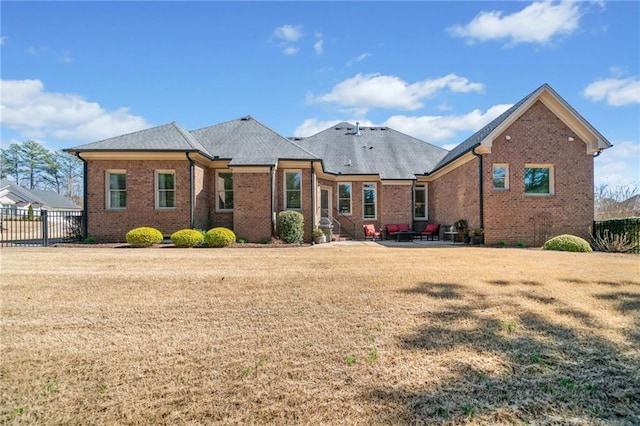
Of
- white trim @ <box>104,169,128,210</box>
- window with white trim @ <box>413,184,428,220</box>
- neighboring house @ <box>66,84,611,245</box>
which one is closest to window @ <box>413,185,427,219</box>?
window with white trim @ <box>413,184,428,220</box>

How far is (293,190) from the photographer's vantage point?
15594mm

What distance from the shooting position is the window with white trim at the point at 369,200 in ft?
65.5

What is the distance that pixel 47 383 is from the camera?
2.95 metres

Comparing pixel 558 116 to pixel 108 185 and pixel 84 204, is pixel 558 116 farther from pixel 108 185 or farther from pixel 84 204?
pixel 84 204

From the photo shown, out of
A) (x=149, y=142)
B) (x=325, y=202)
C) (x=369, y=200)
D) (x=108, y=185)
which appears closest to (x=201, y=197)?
(x=149, y=142)

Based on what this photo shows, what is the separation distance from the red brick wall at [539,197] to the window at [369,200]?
23.6ft

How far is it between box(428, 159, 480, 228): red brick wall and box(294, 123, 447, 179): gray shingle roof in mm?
1982

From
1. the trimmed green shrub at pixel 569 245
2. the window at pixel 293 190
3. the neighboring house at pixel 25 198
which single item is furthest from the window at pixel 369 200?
the neighboring house at pixel 25 198

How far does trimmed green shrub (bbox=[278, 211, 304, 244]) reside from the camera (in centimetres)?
1408

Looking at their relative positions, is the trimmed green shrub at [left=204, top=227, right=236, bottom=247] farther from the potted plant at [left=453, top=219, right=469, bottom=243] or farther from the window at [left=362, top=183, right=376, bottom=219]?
the potted plant at [left=453, top=219, right=469, bottom=243]

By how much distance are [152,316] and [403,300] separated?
Answer: 372 cm

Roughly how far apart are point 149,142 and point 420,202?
15.6 metres

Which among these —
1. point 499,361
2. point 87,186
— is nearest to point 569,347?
point 499,361

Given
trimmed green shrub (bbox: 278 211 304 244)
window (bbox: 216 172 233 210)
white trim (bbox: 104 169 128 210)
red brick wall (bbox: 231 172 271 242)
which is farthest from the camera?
window (bbox: 216 172 233 210)
